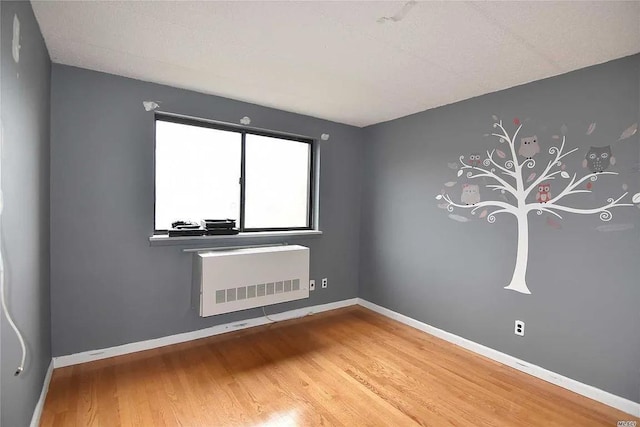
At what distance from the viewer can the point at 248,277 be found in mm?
2930

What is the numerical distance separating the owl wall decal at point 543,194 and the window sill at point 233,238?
2114 mm

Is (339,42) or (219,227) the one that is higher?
(339,42)

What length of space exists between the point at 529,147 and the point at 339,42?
67.7 inches

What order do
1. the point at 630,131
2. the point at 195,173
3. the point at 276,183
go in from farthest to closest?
the point at 276,183 → the point at 195,173 → the point at 630,131

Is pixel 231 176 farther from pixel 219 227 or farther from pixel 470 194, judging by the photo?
pixel 470 194

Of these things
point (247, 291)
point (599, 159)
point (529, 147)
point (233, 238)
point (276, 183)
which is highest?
point (529, 147)

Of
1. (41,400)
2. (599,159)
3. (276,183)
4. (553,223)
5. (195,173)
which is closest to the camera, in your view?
(41,400)

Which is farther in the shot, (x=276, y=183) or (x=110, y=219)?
(x=276, y=183)

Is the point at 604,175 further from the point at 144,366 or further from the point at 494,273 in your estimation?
the point at 144,366

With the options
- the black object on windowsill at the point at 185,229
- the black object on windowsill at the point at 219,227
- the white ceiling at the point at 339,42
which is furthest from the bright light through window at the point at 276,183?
the white ceiling at the point at 339,42

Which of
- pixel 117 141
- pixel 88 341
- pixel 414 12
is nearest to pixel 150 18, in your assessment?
pixel 117 141

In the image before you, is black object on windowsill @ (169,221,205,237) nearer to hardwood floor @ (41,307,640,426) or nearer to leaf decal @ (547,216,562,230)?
hardwood floor @ (41,307,640,426)

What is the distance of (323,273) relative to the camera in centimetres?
376

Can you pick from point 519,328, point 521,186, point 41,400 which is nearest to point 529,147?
point 521,186
